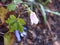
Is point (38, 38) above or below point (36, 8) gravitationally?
below

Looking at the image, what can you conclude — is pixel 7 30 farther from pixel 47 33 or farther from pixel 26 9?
pixel 47 33

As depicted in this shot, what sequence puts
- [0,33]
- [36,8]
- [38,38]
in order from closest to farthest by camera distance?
[0,33], [38,38], [36,8]

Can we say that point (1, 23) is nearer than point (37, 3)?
Yes

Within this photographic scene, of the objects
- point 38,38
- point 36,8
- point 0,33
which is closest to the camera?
point 0,33

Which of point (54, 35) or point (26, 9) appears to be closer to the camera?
point (26, 9)

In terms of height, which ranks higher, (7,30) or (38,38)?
(7,30)

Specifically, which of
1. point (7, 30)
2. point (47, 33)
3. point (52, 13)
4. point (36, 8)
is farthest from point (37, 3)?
point (7, 30)

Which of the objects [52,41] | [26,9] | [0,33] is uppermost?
[26,9]

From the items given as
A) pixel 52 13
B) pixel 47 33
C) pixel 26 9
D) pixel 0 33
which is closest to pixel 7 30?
pixel 0 33

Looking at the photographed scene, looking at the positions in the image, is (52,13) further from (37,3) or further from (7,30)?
(7,30)
